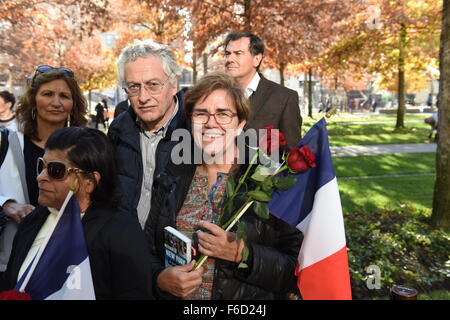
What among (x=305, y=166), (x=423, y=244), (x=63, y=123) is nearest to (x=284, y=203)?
(x=305, y=166)

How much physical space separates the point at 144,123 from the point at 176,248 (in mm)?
1235

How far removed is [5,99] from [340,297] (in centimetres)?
792

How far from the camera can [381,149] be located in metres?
13.4

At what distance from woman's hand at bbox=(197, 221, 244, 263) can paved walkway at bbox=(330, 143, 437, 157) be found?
1092 cm

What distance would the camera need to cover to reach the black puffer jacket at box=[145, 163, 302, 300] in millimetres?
2088

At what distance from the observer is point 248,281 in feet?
6.85

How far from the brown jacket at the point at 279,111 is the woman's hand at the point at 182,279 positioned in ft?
7.74

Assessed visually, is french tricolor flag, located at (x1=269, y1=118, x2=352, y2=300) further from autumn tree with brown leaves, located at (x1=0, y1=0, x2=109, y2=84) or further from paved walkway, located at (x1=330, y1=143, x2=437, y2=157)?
autumn tree with brown leaves, located at (x1=0, y1=0, x2=109, y2=84)

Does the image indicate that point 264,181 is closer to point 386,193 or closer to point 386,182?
point 386,193

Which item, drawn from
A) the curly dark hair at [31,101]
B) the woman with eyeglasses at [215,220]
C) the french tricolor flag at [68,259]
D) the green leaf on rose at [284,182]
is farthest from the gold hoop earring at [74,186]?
the curly dark hair at [31,101]

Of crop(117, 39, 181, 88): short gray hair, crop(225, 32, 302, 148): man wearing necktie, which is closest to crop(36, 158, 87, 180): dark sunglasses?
crop(117, 39, 181, 88): short gray hair

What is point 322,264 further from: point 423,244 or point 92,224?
point 423,244

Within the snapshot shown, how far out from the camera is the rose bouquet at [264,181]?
199 centimetres

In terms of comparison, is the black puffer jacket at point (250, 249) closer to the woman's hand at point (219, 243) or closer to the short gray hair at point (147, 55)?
the woman's hand at point (219, 243)
